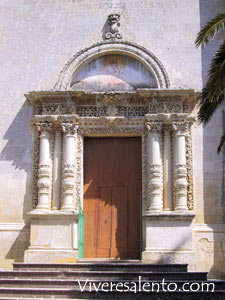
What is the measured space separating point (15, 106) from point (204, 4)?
570 cm

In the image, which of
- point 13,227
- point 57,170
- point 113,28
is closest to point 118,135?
point 57,170

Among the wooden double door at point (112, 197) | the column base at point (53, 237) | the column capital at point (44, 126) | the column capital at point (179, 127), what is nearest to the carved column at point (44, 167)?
the column capital at point (44, 126)

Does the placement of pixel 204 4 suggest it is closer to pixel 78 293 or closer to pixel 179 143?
pixel 179 143

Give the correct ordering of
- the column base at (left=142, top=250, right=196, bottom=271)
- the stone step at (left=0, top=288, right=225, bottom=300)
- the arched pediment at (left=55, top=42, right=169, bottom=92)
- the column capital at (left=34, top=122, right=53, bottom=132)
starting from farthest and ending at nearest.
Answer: the arched pediment at (left=55, top=42, right=169, bottom=92) → the column capital at (left=34, top=122, right=53, bottom=132) → the column base at (left=142, top=250, right=196, bottom=271) → the stone step at (left=0, top=288, right=225, bottom=300)

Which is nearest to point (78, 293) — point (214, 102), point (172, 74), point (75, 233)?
point (75, 233)

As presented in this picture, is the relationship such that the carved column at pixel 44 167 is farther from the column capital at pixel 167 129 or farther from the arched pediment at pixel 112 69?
the column capital at pixel 167 129

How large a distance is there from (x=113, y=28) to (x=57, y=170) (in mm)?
4045

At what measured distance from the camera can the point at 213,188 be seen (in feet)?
40.6

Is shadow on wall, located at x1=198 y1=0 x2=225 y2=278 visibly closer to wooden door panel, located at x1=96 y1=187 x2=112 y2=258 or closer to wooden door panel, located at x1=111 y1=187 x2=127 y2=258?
wooden door panel, located at x1=111 y1=187 x2=127 y2=258

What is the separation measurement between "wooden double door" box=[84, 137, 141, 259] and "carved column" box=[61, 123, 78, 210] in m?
0.60

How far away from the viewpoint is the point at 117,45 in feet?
43.4

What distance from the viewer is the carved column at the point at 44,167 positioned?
40.5ft

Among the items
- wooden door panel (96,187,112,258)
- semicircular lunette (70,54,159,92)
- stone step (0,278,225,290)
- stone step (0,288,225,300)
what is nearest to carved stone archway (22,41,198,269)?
semicircular lunette (70,54,159,92)

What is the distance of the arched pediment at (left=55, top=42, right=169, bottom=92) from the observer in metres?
13.1
